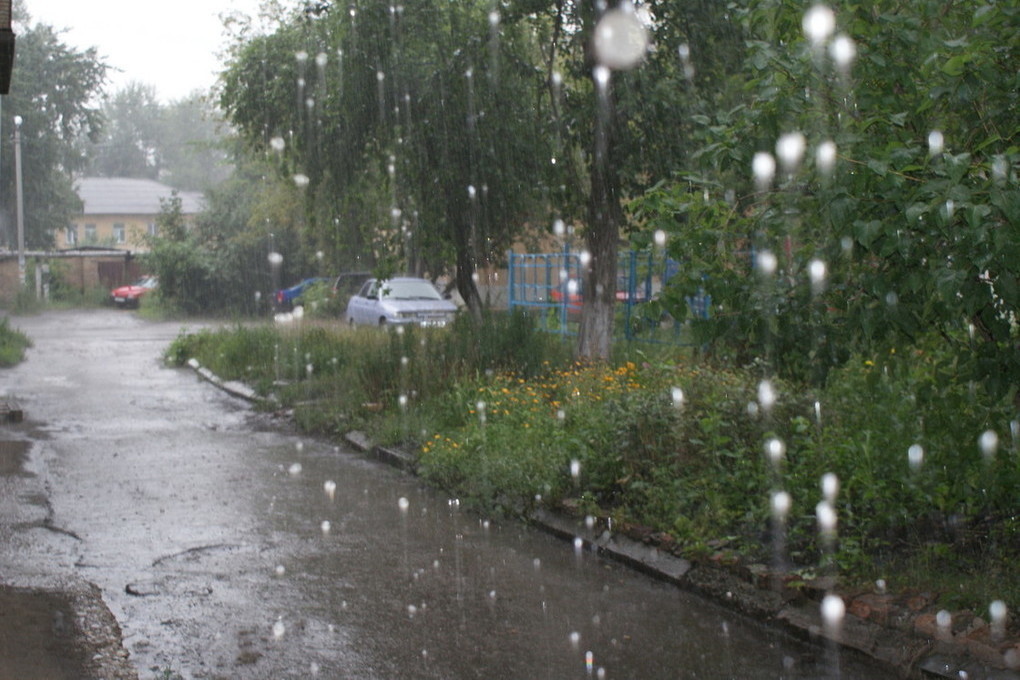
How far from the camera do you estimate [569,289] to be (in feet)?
67.3

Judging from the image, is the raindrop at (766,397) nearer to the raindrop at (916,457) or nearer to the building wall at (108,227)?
the raindrop at (916,457)

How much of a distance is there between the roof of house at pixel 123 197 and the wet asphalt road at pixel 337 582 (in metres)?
71.2

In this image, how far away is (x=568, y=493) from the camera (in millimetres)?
7996

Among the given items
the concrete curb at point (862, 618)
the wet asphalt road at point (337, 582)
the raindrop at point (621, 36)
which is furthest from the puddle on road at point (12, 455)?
the raindrop at point (621, 36)

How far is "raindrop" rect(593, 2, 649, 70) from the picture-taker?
13.1m

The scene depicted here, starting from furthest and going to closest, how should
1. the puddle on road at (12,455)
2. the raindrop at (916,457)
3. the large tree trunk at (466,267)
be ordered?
the large tree trunk at (466,267)
the puddle on road at (12,455)
the raindrop at (916,457)

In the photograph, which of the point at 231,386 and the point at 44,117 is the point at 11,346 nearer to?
the point at 231,386

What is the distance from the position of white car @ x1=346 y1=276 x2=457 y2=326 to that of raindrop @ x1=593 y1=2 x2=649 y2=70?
1281cm

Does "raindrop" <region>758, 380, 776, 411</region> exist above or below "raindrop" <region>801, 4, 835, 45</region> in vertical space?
below

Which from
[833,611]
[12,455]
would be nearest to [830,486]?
[833,611]

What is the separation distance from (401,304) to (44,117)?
109 feet

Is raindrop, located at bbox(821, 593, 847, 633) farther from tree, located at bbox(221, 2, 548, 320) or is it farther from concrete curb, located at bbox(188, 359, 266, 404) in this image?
concrete curb, located at bbox(188, 359, 266, 404)

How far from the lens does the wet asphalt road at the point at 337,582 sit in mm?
5035

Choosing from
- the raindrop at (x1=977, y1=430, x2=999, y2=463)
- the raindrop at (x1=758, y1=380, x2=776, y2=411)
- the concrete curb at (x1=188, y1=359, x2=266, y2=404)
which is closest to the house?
the concrete curb at (x1=188, y1=359, x2=266, y2=404)
